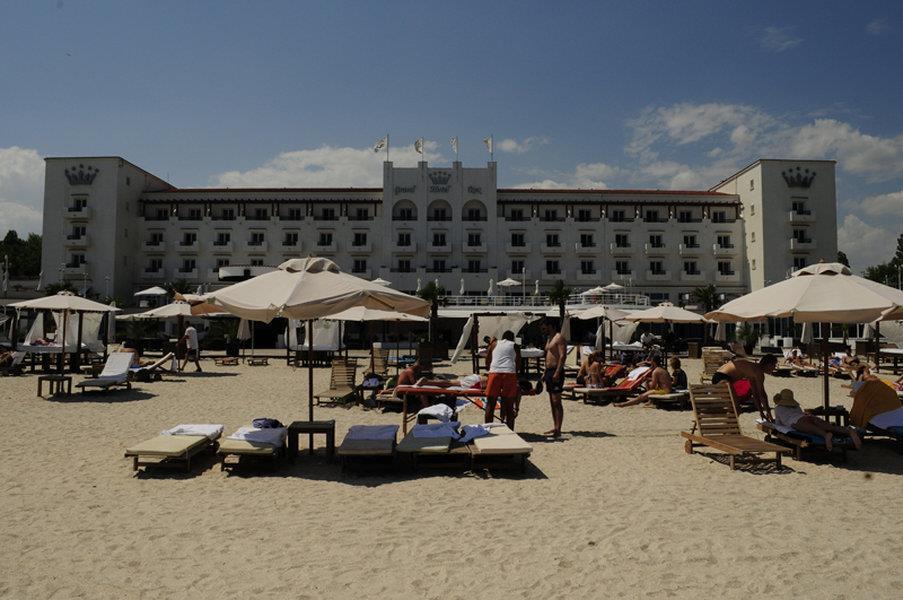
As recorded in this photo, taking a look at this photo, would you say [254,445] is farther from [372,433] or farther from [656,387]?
[656,387]

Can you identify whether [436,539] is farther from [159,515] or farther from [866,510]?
[866,510]

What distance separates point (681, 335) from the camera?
44.4 m

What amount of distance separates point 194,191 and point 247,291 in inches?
2054

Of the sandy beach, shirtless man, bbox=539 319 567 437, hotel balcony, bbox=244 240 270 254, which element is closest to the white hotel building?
hotel balcony, bbox=244 240 270 254

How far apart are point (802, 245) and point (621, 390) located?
152ft

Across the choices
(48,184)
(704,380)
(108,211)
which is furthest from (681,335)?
(48,184)

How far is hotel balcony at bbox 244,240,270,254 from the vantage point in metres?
52.4

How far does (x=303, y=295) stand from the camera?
7.43m

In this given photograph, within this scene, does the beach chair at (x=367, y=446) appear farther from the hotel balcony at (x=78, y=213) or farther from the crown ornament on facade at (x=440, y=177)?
the hotel balcony at (x=78, y=213)

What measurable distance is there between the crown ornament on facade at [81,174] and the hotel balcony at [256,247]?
14969 mm

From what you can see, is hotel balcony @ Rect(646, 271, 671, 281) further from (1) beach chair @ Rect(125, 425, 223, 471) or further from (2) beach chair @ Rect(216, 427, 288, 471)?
(1) beach chair @ Rect(125, 425, 223, 471)

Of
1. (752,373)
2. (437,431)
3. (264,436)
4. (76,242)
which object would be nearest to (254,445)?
(264,436)

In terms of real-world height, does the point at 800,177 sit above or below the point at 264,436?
above

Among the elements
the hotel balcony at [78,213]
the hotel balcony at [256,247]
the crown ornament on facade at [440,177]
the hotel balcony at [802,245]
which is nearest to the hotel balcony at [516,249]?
the crown ornament on facade at [440,177]
